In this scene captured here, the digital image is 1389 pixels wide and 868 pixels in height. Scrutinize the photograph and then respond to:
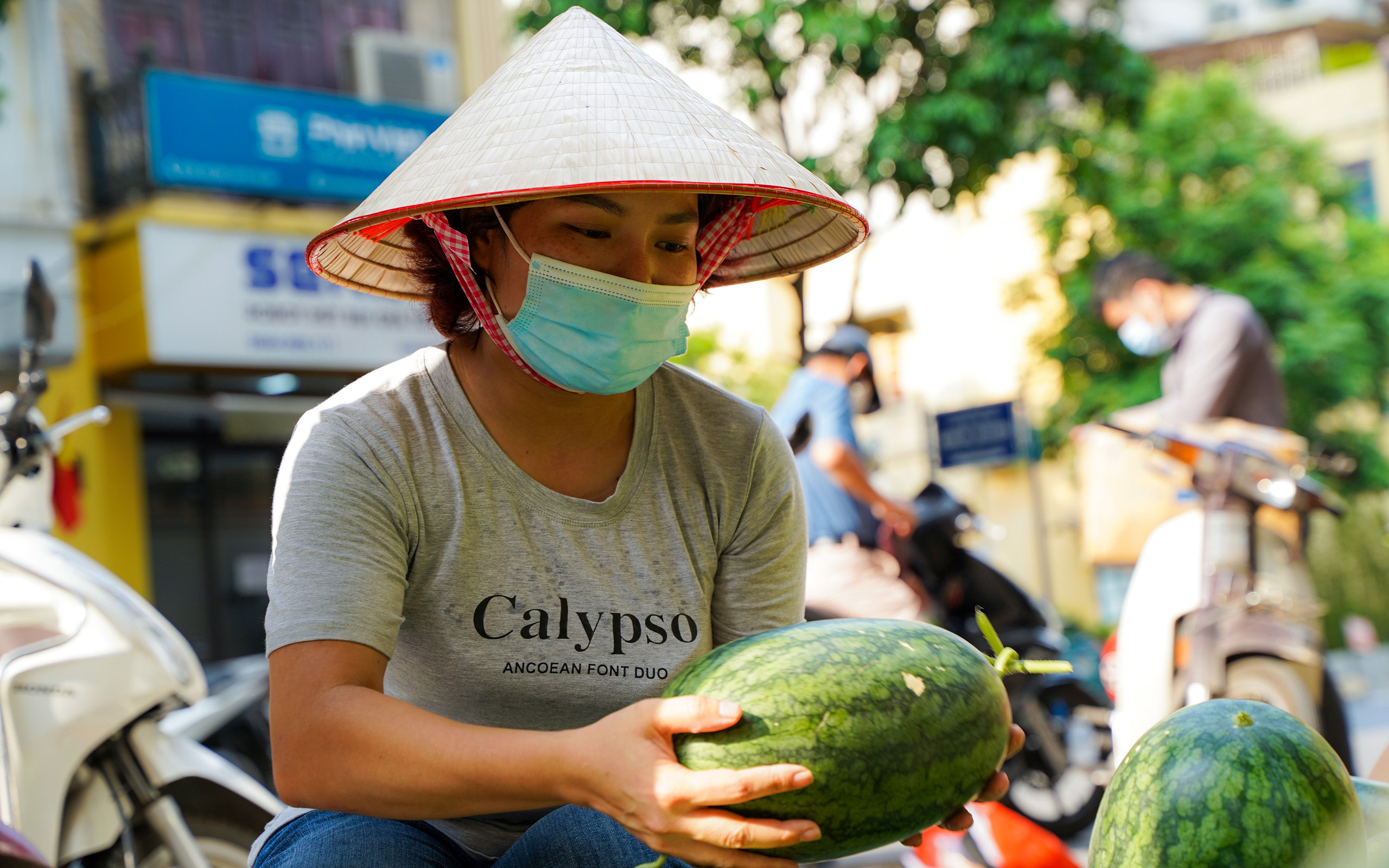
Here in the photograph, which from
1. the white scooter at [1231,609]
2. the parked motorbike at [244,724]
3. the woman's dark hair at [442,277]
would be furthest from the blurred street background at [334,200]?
the woman's dark hair at [442,277]

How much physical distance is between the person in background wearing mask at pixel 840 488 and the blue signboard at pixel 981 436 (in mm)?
2817

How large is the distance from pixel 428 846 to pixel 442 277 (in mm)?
910

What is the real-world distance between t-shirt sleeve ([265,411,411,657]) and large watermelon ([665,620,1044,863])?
42cm

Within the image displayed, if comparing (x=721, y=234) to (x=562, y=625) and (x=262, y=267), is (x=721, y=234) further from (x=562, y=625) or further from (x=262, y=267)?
(x=262, y=267)

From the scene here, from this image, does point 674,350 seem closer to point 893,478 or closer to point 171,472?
point 171,472

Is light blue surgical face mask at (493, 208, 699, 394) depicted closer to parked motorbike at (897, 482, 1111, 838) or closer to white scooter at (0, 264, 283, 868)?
white scooter at (0, 264, 283, 868)

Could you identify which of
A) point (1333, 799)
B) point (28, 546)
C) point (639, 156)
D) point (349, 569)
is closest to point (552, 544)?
point (349, 569)

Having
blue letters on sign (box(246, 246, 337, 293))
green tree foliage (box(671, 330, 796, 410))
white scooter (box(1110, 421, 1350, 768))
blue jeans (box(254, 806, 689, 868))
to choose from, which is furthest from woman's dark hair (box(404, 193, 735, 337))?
green tree foliage (box(671, 330, 796, 410))

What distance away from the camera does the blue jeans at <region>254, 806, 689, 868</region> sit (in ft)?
5.18

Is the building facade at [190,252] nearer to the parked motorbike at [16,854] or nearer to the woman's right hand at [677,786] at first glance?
the parked motorbike at [16,854]

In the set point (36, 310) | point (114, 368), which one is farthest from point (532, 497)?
point (114, 368)

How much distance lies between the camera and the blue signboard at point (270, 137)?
33.8 feet

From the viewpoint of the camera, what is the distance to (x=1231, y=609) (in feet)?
13.6

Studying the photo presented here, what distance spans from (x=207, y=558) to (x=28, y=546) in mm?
8399
